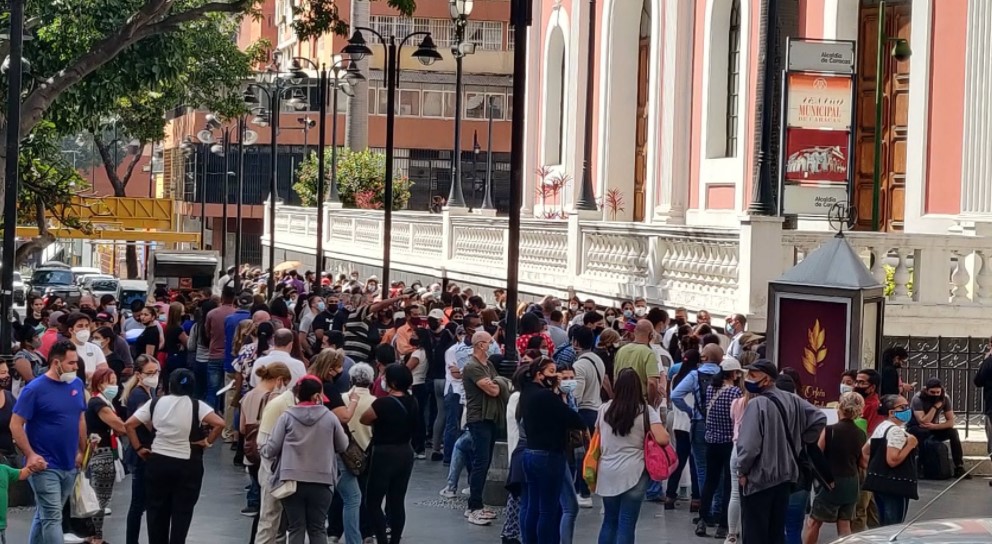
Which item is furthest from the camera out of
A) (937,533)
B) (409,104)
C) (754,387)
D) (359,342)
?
(409,104)

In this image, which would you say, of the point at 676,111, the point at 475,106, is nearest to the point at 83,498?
the point at 676,111

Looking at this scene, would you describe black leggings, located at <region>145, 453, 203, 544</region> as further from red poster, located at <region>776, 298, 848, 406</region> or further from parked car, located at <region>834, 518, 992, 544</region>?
parked car, located at <region>834, 518, 992, 544</region>

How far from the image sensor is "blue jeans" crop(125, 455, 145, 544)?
518 inches

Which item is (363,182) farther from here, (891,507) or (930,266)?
(891,507)

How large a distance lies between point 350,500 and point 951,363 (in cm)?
1014

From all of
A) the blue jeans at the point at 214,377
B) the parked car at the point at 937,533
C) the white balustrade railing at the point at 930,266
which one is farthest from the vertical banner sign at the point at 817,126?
the parked car at the point at 937,533

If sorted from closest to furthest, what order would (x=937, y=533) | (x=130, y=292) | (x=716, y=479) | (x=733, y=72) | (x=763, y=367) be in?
(x=937, y=533) < (x=763, y=367) < (x=716, y=479) < (x=733, y=72) < (x=130, y=292)

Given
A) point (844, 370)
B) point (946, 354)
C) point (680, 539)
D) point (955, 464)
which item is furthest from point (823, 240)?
point (680, 539)

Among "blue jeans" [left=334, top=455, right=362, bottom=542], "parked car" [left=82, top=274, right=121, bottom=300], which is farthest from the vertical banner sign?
"parked car" [left=82, top=274, right=121, bottom=300]

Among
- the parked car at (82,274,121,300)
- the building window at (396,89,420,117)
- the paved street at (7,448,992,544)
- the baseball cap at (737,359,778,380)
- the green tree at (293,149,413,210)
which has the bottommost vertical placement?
the paved street at (7,448,992,544)

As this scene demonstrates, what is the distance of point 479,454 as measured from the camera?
15.8 metres

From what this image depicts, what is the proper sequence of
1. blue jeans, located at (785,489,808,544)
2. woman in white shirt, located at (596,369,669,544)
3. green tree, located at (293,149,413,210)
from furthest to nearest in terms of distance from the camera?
green tree, located at (293,149,413,210) < blue jeans, located at (785,489,808,544) < woman in white shirt, located at (596,369,669,544)

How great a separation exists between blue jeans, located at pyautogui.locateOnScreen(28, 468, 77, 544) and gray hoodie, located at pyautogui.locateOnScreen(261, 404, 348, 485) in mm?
1481

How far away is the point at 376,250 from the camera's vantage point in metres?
47.3
